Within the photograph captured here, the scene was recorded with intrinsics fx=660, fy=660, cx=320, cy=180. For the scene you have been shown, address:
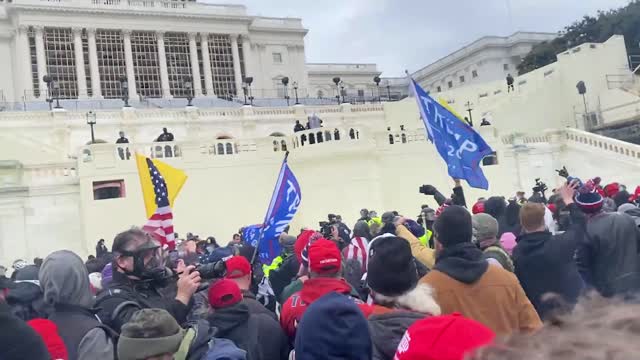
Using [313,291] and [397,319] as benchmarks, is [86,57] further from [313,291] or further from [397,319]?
[397,319]

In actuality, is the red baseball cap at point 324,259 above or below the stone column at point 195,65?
below

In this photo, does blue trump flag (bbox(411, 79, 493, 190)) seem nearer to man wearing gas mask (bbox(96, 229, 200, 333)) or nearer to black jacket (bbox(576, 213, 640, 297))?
black jacket (bbox(576, 213, 640, 297))

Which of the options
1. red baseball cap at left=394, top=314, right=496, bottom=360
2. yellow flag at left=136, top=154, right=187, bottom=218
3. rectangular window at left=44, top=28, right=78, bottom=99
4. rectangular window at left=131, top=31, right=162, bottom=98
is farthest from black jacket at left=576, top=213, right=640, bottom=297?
rectangular window at left=131, top=31, right=162, bottom=98

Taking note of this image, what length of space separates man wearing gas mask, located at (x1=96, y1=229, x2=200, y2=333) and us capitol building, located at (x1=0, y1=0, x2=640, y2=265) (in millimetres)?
18404

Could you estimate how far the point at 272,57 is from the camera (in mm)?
61375

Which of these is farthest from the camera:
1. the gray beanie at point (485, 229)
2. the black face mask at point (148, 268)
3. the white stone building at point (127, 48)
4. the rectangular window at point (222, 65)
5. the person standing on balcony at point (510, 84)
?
the rectangular window at point (222, 65)

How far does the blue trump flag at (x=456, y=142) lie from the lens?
842 centimetres

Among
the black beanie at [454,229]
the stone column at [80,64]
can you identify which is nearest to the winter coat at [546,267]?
the black beanie at [454,229]

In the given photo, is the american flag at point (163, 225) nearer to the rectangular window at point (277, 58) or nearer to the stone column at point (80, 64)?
the stone column at point (80, 64)

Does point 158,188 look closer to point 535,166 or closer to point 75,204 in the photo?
point 75,204

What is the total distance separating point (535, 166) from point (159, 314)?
2527 cm

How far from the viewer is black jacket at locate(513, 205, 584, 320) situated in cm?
475

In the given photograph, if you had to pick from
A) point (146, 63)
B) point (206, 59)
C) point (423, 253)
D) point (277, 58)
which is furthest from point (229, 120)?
point (423, 253)

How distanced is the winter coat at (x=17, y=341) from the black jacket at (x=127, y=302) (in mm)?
517
